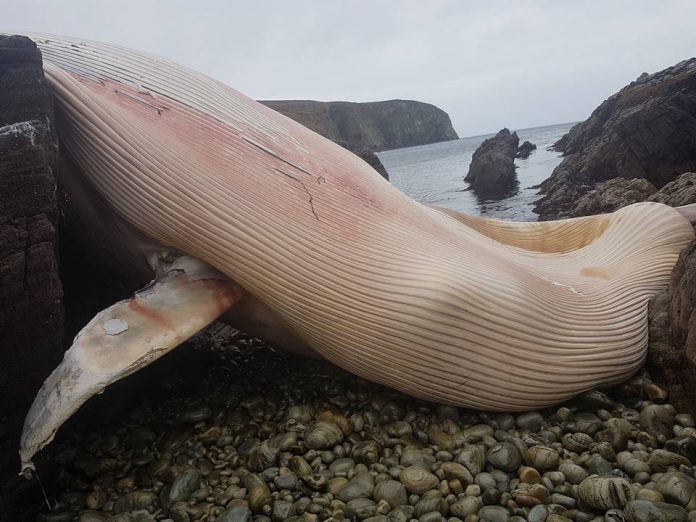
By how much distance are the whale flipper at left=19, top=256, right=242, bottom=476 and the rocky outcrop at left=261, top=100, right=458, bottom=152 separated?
272 feet

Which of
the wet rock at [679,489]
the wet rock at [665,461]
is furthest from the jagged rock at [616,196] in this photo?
the wet rock at [679,489]

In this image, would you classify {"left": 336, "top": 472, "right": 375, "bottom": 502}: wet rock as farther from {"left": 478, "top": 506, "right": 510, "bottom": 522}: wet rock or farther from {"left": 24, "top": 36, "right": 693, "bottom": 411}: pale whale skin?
{"left": 24, "top": 36, "right": 693, "bottom": 411}: pale whale skin

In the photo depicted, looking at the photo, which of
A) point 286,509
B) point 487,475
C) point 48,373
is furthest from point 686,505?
point 48,373

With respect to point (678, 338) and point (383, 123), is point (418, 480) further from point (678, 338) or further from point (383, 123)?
point (383, 123)

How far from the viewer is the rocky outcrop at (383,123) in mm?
104062

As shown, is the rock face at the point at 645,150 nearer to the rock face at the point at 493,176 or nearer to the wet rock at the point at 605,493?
the rock face at the point at 493,176

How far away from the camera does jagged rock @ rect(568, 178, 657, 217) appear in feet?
33.5

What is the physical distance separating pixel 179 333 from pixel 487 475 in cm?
228

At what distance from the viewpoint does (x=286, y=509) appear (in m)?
3.37

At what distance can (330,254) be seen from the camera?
430 centimetres

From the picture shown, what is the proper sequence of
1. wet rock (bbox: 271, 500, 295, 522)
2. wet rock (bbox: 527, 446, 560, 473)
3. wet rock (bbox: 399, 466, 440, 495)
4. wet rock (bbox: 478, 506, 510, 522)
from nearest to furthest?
1. wet rock (bbox: 478, 506, 510, 522)
2. wet rock (bbox: 271, 500, 295, 522)
3. wet rock (bbox: 399, 466, 440, 495)
4. wet rock (bbox: 527, 446, 560, 473)

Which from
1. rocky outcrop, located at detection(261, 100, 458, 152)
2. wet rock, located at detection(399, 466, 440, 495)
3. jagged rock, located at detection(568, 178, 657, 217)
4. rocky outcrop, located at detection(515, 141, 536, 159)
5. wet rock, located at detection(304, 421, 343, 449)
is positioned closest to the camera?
wet rock, located at detection(399, 466, 440, 495)

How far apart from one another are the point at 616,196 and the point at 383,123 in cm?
12715

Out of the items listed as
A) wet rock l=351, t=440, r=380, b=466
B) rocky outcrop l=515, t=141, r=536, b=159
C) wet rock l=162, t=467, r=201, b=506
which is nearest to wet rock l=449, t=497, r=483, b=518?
wet rock l=351, t=440, r=380, b=466
